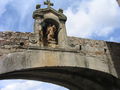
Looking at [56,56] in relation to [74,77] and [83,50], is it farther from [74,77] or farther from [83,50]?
[74,77]

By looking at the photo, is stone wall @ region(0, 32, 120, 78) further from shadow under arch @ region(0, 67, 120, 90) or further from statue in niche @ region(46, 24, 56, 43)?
statue in niche @ region(46, 24, 56, 43)

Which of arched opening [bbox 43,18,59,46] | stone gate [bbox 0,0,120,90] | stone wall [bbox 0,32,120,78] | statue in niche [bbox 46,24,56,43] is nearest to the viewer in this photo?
stone gate [bbox 0,0,120,90]

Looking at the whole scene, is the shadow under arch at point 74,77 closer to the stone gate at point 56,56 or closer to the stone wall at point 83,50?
the stone gate at point 56,56

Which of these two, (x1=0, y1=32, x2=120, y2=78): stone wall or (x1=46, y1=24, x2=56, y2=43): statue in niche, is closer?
(x1=0, y1=32, x2=120, y2=78): stone wall

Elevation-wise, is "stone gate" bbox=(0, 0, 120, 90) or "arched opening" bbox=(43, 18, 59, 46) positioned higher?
"arched opening" bbox=(43, 18, 59, 46)

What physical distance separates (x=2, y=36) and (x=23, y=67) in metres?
0.95

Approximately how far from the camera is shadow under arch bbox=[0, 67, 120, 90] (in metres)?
6.26

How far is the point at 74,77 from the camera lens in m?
6.77

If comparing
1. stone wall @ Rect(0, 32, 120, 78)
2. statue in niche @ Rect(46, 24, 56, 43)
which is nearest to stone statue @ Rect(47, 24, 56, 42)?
statue in niche @ Rect(46, 24, 56, 43)

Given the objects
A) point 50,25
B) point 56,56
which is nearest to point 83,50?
point 56,56

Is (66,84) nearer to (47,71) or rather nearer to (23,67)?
(47,71)

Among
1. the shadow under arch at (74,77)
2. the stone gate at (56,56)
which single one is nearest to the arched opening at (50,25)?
the stone gate at (56,56)

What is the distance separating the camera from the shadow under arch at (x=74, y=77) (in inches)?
247

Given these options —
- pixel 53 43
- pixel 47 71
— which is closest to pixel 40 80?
pixel 47 71
